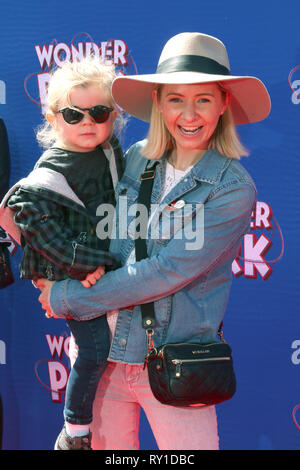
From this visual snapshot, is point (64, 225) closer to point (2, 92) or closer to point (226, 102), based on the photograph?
point (226, 102)

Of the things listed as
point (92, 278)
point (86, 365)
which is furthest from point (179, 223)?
point (86, 365)

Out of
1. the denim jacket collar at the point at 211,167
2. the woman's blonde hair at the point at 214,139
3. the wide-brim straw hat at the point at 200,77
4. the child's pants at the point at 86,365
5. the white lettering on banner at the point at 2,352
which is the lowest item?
the white lettering on banner at the point at 2,352

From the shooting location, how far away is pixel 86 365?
1.86 metres

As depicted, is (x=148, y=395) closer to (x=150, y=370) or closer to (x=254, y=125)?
(x=150, y=370)

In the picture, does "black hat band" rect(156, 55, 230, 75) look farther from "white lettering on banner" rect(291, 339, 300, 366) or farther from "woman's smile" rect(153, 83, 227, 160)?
"white lettering on banner" rect(291, 339, 300, 366)

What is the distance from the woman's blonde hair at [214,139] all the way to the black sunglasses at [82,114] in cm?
18

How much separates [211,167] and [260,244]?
121cm

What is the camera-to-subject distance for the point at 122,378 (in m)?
1.89

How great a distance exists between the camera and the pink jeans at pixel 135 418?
180cm

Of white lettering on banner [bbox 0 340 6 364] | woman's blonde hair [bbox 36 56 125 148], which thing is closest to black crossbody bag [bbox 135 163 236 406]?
woman's blonde hair [bbox 36 56 125 148]

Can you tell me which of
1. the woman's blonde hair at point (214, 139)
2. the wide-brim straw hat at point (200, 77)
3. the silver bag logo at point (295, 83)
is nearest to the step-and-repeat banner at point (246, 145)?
the silver bag logo at point (295, 83)

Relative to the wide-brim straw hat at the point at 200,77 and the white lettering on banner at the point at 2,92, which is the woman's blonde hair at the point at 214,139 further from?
the white lettering on banner at the point at 2,92

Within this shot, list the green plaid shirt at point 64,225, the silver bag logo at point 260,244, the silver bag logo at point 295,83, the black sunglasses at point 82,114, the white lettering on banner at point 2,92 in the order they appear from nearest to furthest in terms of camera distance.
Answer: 1. the green plaid shirt at point 64,225
2. the black sunglasses at point 82,114
3. the silver bag logo at point 295,83
4. the silver bag logo at point 260,244
5. the white lettering on banner at point 2,92
